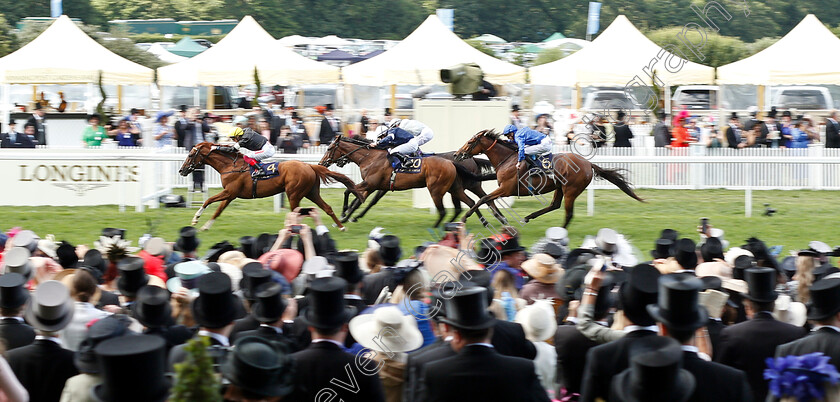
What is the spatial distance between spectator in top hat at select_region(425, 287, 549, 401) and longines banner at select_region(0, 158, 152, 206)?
12.4 m

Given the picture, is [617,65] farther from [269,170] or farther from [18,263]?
[18,263]

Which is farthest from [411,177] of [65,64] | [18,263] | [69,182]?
[65,64]

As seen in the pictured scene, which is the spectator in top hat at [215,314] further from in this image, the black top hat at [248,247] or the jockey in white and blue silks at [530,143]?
the jockey in white and blue silks at [530,143]

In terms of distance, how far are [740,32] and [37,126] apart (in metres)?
31.4

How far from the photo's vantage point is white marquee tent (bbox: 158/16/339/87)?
23656 millimetres

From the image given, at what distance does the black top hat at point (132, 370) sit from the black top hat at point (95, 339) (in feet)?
1.57

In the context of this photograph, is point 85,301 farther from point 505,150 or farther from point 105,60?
point 105,60

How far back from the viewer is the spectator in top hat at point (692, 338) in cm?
373

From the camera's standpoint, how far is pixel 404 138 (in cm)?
1477

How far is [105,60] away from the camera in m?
24.2

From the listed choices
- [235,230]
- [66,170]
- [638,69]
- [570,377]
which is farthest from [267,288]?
[638,69]

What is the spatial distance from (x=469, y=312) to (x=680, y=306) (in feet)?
2.45

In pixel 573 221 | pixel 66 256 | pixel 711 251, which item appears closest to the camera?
pixel 66 256

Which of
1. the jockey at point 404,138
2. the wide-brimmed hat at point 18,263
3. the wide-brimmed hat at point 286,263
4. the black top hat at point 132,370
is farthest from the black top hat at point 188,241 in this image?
the jockey at point 404,138
